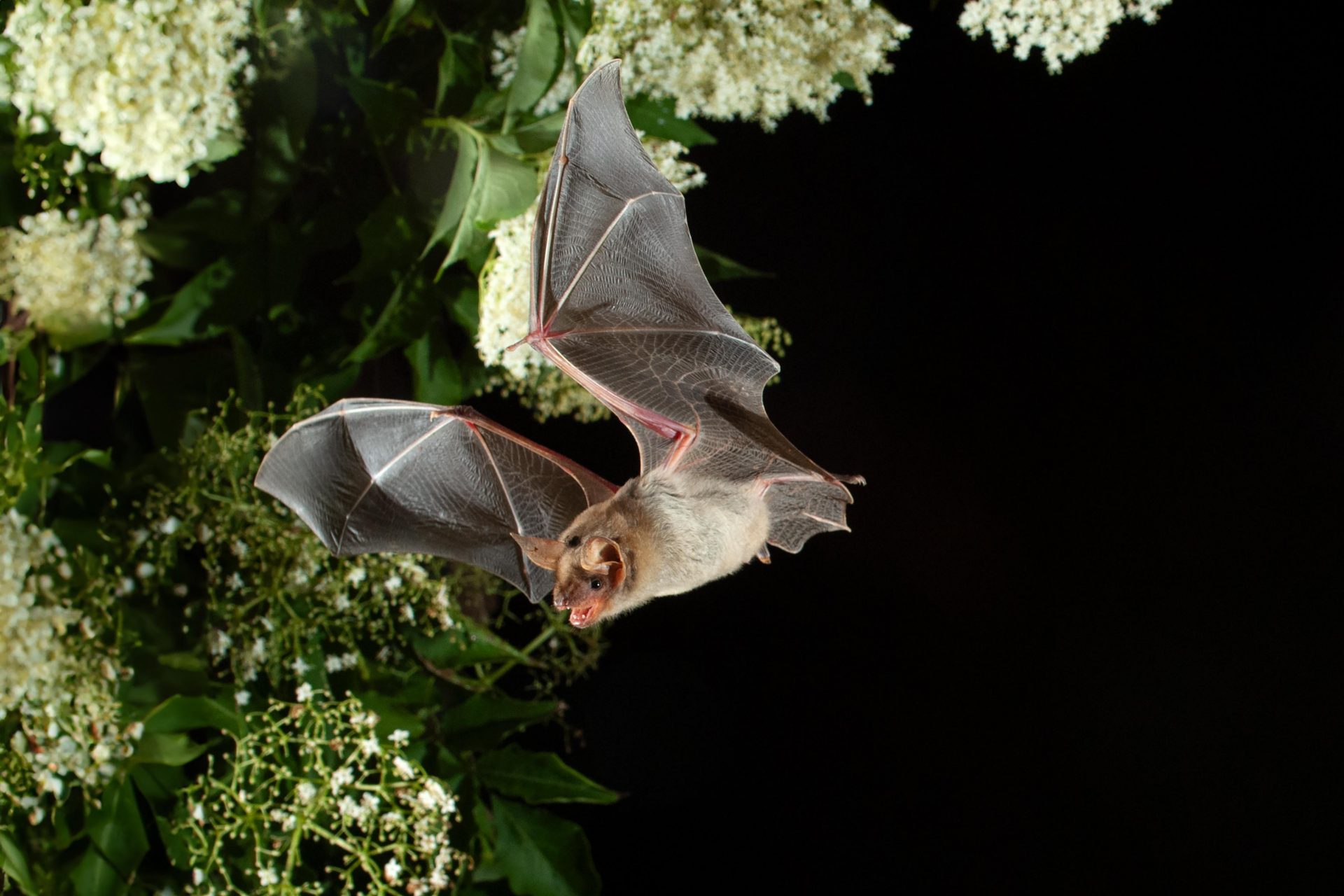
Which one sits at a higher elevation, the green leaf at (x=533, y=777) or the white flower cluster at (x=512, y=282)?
the white flower cluster at (x=512, y=282)

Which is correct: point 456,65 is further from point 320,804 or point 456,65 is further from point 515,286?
point 320,804

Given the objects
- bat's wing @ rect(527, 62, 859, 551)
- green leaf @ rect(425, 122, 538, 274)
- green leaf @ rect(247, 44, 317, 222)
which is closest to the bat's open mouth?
bat's wing @ rect(527, 62, 859, 551)

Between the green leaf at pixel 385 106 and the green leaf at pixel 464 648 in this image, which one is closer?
the green leaf at pixel 385 106

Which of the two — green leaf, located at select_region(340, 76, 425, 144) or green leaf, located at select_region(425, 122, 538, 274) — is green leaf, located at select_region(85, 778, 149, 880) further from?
green leaf, located at select_region(340, 76, 425, 144)

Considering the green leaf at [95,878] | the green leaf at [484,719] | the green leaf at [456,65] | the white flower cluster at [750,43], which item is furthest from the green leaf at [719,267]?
the green leaf at [95,878]

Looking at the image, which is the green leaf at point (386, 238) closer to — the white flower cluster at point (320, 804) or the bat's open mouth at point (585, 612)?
the white flower cluster at point (320, 804)

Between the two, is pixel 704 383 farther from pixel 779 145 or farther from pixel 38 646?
pixel 38 646

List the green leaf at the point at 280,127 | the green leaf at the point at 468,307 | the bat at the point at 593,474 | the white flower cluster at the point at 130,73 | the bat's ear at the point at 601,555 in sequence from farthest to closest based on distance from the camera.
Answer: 1. the green leaf at the point at 468,307
2. the green leaf at the point at 280,127
3. the white flower cluster at the point at 130,73
4. the bat at the point at 593,474
5. the bat's ear at the point at 601,555
